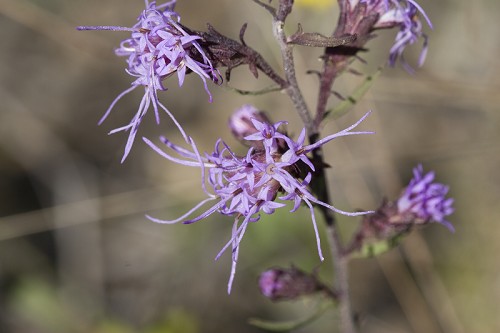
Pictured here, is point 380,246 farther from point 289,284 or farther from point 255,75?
point 255,75

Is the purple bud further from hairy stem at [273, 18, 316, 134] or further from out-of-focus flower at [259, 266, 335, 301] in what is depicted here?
hairy stem at [273, 18, 316, 134]

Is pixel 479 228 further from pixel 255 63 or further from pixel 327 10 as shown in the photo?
pixel 255 63

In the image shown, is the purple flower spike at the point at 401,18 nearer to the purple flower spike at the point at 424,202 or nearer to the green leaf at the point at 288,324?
the purple flower spike at the point at 424,202

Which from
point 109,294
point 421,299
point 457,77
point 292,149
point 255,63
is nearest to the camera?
point 292,149

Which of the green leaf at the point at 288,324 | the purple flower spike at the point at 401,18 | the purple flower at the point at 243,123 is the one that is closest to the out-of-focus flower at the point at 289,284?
the green leaf at the point at 288,324

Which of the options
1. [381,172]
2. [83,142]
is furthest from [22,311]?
[381,172]

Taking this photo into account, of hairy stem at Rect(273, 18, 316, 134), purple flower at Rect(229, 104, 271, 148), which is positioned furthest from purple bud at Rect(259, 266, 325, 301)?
hairy stem at Rect(273, 18, 316, 134)
